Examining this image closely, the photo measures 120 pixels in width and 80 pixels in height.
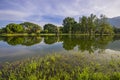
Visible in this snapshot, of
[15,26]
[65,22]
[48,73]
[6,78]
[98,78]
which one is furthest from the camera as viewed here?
[65,22]

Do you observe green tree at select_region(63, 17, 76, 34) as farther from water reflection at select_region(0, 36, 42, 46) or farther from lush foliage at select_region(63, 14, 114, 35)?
water reflection at select_region(0, 36, 42, 46)

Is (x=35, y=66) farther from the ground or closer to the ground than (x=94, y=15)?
closer to the ground

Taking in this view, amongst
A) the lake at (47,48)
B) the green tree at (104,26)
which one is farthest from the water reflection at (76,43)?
the green tree at (104,26)

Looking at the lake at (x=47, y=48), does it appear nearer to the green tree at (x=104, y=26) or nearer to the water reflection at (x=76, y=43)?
the water reflection at (x=76, y=43)

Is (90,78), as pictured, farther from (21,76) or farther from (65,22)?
(65,22)

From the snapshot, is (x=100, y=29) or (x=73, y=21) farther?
(x=73, y=21)

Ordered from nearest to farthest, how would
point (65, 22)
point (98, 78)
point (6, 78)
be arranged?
point (98, 78), point (6, 78), point (65, 22)

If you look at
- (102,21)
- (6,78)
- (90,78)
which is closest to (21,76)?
(6,78)

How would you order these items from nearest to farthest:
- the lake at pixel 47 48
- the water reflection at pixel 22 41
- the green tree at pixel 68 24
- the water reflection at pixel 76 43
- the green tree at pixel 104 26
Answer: the lake at pixel 47 48 < the water reflection at pixel 76 43 < the water reflection at pixel 22 41 < the green tree at pixel 104 26 < the green tree at pixel 68 24

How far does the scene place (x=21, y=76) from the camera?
9047 mm

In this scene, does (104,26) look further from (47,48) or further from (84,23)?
(47,48)

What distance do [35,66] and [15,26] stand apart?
9085cm

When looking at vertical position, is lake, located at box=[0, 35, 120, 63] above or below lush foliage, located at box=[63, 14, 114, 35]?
below

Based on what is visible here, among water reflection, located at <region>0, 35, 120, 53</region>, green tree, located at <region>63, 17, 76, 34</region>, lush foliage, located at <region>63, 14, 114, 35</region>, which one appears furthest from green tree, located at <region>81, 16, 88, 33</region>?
water reflection, located at <region>0, 35, 120, 53</region>
